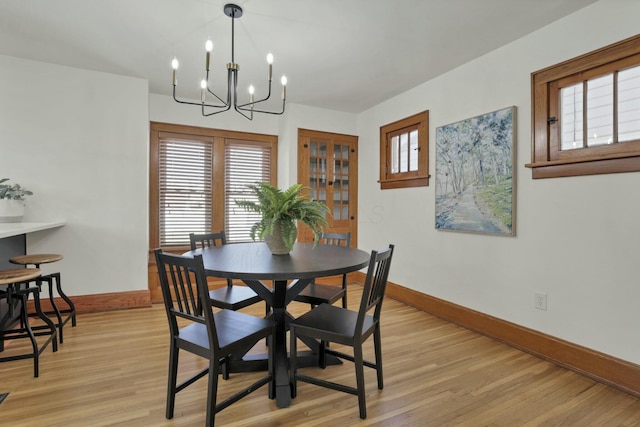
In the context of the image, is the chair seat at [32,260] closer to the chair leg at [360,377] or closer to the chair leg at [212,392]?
the chair leg at [212,392]

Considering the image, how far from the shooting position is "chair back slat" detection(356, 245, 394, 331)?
173 centimetres

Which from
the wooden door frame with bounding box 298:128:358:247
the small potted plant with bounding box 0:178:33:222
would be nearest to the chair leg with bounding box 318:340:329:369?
the wooden door frame with bounding box 298:128:358:247

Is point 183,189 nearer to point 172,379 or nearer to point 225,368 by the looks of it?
point 225,368

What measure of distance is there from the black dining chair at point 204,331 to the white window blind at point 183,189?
269cm

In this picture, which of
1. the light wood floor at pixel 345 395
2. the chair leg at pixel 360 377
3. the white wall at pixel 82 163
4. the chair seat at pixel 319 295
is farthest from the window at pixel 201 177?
the chair leg at pixel 360 377

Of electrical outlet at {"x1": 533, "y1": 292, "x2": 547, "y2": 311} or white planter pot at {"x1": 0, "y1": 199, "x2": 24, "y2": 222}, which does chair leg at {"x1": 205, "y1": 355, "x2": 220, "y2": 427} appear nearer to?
electrical outlet at {"x1": 533, "y1": 292, "x2": 547, "y2": 311}

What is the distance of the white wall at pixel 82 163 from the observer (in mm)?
3277

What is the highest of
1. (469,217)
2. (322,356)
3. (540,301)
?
(469,217)

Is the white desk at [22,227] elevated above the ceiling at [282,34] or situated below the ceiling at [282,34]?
below

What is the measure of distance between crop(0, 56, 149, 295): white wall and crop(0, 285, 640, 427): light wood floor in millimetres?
1053

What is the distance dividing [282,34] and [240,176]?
2.35m

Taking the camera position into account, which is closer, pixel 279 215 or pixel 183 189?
pixel 279 215

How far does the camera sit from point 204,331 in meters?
1.81

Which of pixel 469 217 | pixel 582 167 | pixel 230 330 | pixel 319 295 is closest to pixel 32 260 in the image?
pixel 230 330
